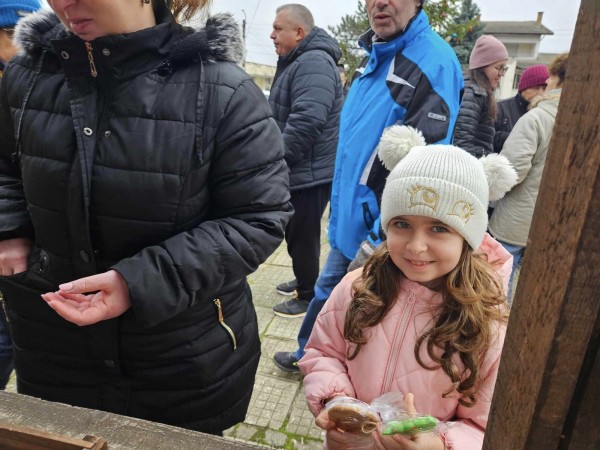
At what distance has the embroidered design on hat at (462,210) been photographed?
1.19 meters

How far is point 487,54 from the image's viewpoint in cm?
364

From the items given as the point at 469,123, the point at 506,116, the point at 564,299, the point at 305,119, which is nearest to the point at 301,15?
the point at 305,119

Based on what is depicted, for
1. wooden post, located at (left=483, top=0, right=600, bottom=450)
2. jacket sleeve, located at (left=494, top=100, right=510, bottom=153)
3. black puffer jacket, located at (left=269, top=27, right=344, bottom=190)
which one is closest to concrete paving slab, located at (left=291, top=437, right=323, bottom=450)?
black puffer jacket, located at (left=269, top=27, right=344, bottom=190)

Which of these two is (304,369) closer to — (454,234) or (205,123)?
(454,234)

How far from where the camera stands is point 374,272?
1.34 meters

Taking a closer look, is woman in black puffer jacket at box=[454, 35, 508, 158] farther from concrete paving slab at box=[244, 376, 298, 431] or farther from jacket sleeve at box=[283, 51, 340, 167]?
concrete paving slab at box=[244, 376, 298, 431]

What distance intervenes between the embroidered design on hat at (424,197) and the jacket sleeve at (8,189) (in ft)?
3.88

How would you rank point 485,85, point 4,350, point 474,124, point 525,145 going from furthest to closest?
point 485,85 → point 474,124 → point 525,145 → point 4,350

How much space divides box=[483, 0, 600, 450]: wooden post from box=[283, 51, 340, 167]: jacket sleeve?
2560mm

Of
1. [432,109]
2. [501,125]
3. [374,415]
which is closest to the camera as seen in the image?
[374,415]

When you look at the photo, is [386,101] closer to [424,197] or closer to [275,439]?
[424,197]

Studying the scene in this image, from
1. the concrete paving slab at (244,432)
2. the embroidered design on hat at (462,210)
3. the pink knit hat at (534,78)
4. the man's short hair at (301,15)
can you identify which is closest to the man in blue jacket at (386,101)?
the embroidered design on hat at (462,210)

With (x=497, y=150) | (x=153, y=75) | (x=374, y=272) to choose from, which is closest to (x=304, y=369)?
(x=374, y=272)

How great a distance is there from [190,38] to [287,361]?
2.09 meters
